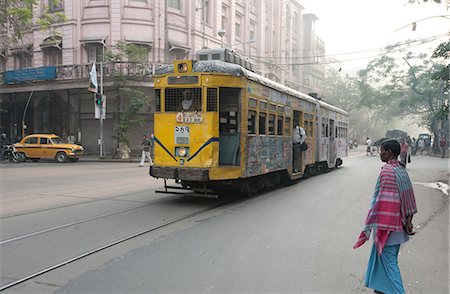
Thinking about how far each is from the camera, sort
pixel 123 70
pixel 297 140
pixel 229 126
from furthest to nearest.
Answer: pixel 123 70, pixel 297 140, pixel 229 126

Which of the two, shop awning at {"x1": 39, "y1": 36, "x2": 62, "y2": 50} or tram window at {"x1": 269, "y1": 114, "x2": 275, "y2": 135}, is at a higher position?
shop awning at {"x1": 39, "y1": 36, "x2": 62, "y2": 50}

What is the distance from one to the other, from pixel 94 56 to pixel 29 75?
5436 millimetres

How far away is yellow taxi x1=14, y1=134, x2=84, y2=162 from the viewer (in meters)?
24.2

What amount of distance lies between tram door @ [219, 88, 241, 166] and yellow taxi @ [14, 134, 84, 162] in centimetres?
1759

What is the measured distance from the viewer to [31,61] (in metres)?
31.3

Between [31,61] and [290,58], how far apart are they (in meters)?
30.7

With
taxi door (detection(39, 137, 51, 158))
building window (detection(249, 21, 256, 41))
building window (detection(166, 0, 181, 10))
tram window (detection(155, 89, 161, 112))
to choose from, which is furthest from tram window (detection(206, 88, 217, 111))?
building window (detection(249, 21, 256, 41))

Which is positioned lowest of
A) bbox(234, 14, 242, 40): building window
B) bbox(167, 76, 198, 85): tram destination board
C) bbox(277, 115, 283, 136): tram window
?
bbox(277, 115, 283, 136): tram window

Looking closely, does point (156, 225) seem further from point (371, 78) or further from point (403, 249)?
point (371, 78)

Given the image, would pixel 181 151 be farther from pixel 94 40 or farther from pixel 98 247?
pixel 94 40

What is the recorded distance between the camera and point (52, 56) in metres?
30.0

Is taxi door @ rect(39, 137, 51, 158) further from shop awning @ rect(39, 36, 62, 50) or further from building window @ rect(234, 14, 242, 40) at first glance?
building window @ rect(234, 14, 242, 40)

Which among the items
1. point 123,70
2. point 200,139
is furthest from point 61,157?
point 200,139

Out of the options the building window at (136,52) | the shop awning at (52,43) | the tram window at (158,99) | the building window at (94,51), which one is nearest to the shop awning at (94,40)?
the building window at (94,51)
